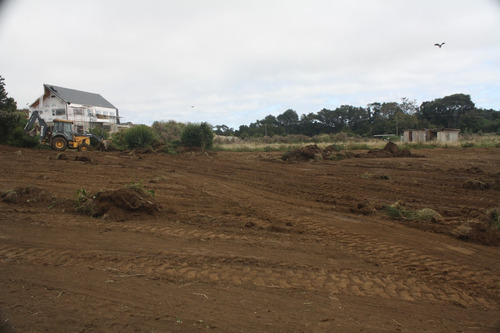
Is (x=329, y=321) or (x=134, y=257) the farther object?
(x=134, y=257)

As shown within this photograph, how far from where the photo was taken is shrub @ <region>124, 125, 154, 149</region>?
3269cm

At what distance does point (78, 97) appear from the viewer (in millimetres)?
57375

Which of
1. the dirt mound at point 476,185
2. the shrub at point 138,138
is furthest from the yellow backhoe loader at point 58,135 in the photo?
the dirt mound at point 476,185

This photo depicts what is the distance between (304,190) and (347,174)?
528 centimetres

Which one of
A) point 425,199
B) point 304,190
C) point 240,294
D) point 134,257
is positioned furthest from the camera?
point 304,190

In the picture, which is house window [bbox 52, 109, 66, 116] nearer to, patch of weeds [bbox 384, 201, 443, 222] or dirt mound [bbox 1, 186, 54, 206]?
dirt mound [bbox 1, 186, 54, 206]

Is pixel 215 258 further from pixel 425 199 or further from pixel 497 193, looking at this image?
pixel 497 193

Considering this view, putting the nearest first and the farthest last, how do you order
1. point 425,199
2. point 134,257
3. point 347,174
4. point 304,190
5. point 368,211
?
point 134,257 → point 368,211 → point 425,199 → point 304,190 → point 347,174

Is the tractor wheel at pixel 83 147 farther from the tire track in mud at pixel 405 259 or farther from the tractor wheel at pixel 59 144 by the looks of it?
the tire track in mud at pixel 405 259

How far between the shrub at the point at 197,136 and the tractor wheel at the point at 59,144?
12127 millimetres

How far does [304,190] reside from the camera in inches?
476

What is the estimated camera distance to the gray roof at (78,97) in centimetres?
5300

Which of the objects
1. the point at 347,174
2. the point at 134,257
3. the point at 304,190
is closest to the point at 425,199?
the point at 304,190

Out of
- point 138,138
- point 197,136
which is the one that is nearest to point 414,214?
point 138,138
